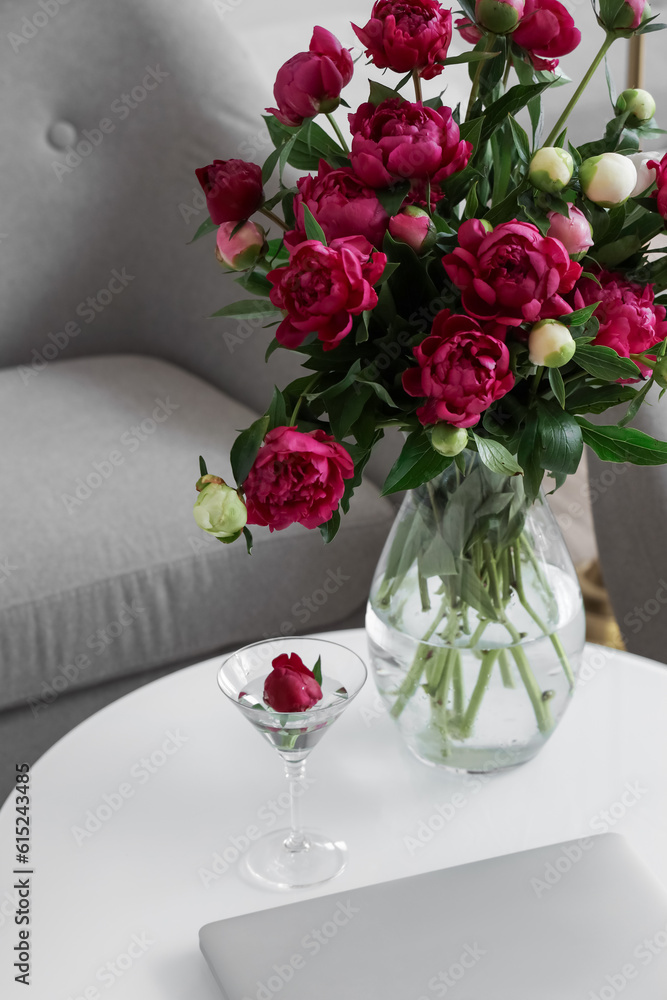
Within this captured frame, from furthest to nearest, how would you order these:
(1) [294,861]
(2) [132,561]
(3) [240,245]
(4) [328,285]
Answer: (2) [132,561]
(1) [294,861]
(3) [240,245]
(4) [328,285]

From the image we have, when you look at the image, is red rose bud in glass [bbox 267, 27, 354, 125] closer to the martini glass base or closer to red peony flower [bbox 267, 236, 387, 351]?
red peony flower [bbox 267, 236, 387, 351]

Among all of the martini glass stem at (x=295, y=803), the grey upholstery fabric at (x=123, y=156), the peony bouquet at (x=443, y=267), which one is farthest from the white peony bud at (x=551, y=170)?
the grey upholstery fabric at (x=123, y=156)

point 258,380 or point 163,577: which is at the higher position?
point 258,380

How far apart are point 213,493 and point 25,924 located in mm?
352

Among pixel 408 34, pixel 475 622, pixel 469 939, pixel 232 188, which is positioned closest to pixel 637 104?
pixel 408 34

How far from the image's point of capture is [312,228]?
52 cm

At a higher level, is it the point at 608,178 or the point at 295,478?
the point at 608,178

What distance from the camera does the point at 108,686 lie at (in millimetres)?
1301

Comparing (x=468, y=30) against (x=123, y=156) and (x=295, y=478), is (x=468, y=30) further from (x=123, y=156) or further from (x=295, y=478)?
(x=123, y=156)

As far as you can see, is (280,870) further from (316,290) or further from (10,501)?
(10,501)

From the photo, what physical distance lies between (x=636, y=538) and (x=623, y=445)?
68cm

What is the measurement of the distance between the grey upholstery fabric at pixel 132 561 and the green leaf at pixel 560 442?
29.2 inches

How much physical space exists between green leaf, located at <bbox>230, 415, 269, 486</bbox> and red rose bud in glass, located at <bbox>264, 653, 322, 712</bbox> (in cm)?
18

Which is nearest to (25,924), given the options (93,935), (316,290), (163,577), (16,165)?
(93,935)
